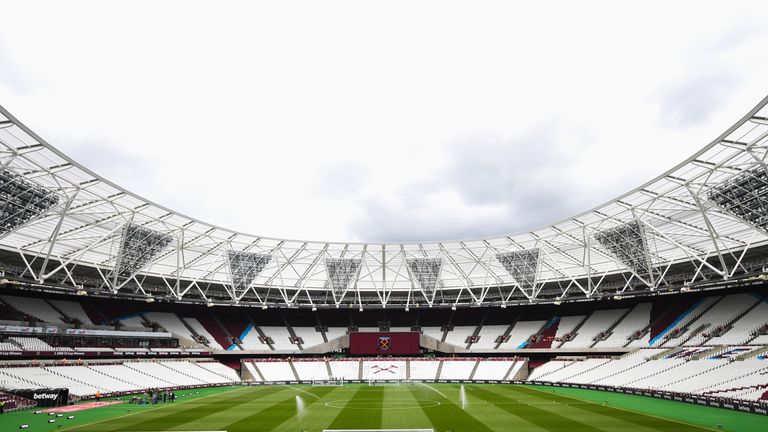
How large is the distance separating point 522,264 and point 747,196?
29573 millimetres

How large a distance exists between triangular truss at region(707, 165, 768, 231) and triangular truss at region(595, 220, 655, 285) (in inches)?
316

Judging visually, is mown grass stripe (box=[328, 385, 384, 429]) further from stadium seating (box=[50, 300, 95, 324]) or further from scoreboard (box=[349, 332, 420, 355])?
stadium seating (box=[50, 300, 95, 324])

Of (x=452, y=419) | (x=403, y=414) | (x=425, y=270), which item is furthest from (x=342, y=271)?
(x=452, y=419)

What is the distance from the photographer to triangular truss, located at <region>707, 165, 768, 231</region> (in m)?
35.2

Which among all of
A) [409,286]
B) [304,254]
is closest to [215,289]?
[304,254]

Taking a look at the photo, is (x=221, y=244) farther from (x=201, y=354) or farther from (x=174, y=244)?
(x=201, y=354)

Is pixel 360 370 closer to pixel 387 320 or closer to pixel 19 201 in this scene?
pixel 387 320

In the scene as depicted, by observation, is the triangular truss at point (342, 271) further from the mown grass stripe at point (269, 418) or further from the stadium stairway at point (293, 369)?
the mown grass stripe at point (269, 418)

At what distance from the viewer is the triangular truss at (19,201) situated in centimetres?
3569

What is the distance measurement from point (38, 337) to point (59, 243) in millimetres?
13911

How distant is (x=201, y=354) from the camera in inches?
2741

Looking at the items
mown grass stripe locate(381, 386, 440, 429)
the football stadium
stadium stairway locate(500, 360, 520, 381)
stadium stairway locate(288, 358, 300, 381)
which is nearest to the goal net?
the football stadium

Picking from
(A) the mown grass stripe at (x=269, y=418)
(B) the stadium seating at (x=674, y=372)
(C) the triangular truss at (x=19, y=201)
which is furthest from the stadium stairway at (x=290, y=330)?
(C) the triangular truss at (x=19, y=201)

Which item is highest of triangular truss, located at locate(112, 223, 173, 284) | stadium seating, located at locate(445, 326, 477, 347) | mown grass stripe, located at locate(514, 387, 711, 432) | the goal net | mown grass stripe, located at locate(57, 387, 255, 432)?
triangular truss, located at locate(112, 223, 173, 284)
